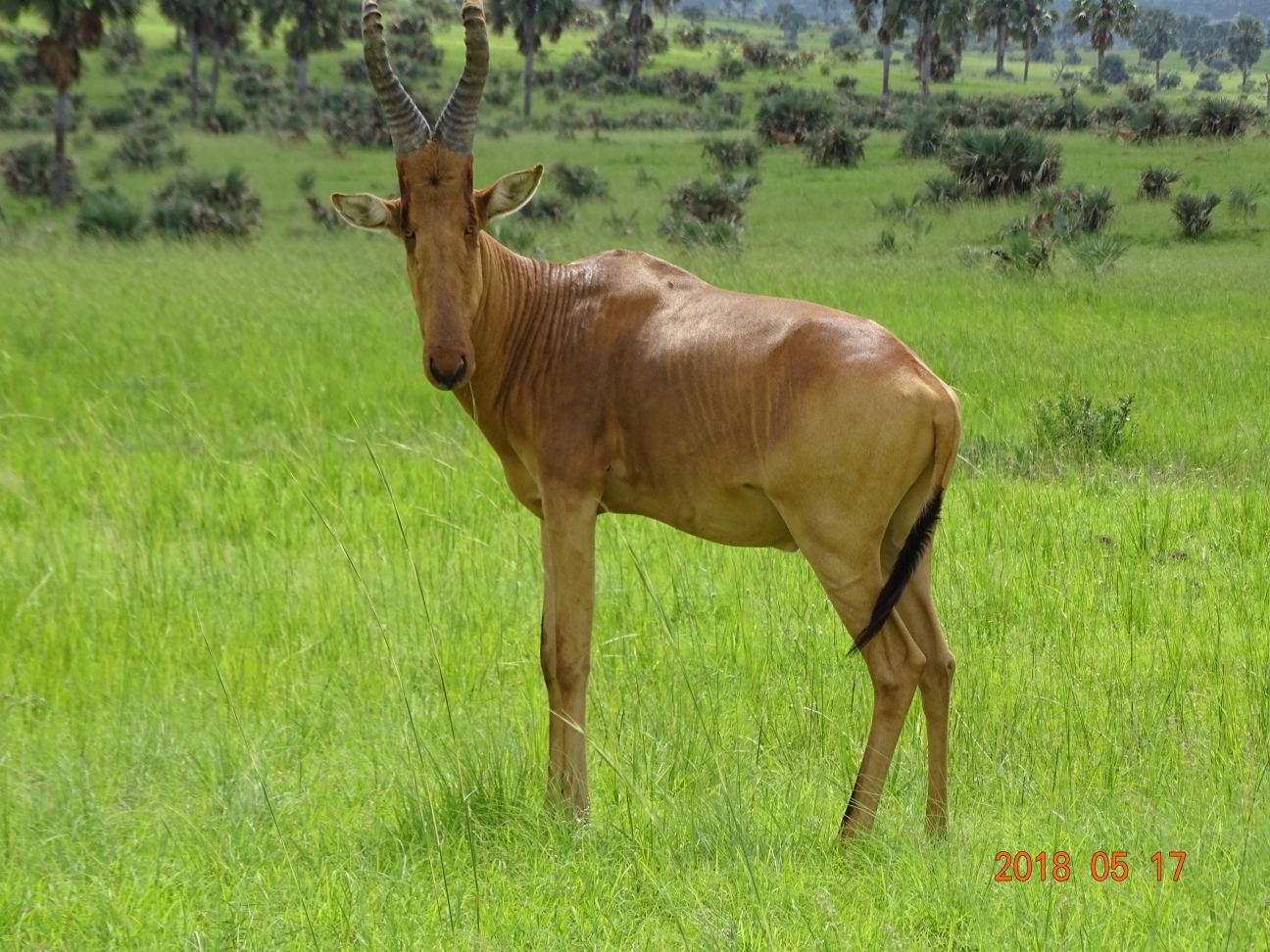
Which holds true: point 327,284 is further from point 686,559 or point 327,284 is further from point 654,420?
point 654,420

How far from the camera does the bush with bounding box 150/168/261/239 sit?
22828mm

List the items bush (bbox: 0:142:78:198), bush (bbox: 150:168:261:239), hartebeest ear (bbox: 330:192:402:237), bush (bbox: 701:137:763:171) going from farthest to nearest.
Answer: bush (bbox: 701:137:763:171), bush (bbox: 0:142:78:198), bush (bbox: 150:168:261:239), hartebeest ear (bbox: 330:192:402:237)

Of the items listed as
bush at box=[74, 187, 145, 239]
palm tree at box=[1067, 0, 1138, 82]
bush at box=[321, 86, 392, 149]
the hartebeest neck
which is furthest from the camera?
palm tree at box=[1067, 0, 1138, 82]

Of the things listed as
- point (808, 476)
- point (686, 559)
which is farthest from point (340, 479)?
point (808, 476)

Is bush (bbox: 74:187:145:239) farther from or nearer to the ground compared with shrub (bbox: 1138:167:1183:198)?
nearer to the ground

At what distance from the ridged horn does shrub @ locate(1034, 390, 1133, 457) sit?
5.99m

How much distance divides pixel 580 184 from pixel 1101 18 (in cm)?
6727

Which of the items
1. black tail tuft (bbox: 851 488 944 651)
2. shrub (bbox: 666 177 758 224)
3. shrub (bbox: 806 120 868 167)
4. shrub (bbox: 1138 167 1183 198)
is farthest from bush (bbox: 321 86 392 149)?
black tail tuft (bbox: 851 488 944 651)

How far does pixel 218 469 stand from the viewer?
8812 millimetres

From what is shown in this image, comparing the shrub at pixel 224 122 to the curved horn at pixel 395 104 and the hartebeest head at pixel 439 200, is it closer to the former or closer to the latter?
the curved horn at pixel 395 104

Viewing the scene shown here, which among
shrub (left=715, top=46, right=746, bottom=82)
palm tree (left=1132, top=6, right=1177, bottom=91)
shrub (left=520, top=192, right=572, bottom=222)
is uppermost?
palm tree (left=1132, top=6, right=1177, bottom=91)

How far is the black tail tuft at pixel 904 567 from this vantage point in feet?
13.4

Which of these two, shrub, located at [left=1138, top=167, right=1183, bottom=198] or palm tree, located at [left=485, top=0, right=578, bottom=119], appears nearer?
shrub, located at [left=1138, top=167, right=1183, bottom=198]

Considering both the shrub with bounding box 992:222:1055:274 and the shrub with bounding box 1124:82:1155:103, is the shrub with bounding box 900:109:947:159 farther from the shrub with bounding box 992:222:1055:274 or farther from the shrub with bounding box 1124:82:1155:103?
the shrub with bounding box 1124:82:1155:103
